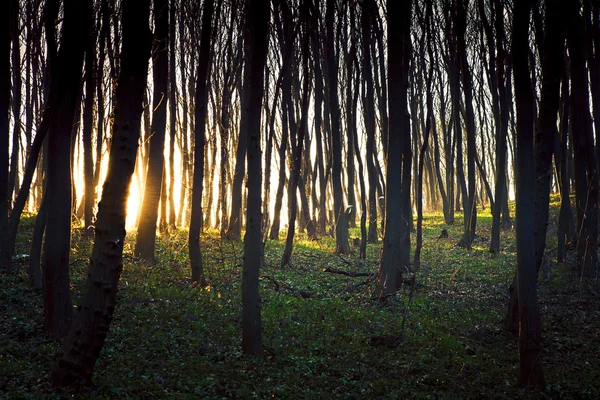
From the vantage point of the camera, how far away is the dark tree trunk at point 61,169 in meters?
6.57

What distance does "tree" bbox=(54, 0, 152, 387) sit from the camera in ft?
16.9

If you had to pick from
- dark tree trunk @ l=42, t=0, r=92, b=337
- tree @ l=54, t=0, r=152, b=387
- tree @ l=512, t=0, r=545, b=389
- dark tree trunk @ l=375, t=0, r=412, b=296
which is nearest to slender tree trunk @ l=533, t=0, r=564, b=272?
tree @ l=512, t=0, r=545, b=389

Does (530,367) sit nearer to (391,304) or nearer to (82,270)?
(391,304)

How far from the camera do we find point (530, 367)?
20.4 ft

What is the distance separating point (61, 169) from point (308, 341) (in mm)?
4779

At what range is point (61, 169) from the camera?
22.6 ft

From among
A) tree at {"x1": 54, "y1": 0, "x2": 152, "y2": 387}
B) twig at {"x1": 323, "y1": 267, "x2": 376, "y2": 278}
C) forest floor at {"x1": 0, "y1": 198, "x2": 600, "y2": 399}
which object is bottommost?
forest floor at {"x1": 0, "y1": 198, "x2": 600, "y2": 399}

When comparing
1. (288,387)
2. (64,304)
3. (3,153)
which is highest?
(3,153)

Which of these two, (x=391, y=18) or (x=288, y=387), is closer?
(x=288, y=387)

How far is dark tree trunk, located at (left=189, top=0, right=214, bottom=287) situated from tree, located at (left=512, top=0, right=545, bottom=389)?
6.99m

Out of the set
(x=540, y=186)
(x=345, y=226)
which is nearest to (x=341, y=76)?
(x=345, y=226)

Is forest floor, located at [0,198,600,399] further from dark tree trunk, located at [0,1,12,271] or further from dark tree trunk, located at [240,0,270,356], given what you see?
dark tree trunk, located at [0,1,12,271]

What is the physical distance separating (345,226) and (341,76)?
885cm

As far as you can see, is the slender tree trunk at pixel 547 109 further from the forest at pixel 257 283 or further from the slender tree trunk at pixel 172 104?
the slender tree trunk at pixel 172 104
